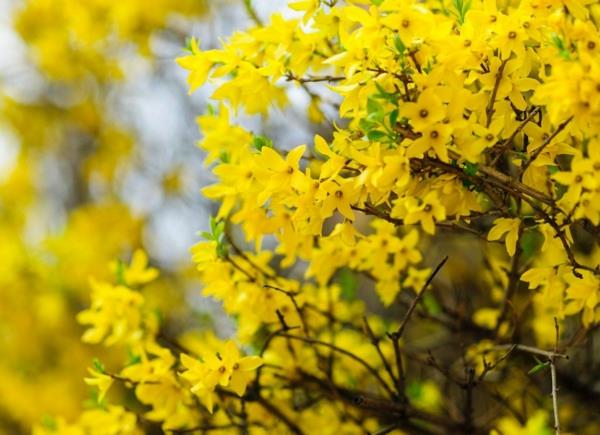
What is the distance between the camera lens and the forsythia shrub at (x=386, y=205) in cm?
152

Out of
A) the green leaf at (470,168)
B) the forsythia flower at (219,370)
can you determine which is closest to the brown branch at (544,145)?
the green leaf at (470,168)

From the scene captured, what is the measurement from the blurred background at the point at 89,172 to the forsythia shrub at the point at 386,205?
3.83ft

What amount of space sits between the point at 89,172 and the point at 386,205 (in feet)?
13.5

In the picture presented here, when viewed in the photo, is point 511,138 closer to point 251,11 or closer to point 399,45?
point 399,45

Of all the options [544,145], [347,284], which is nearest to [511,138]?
[544,145]

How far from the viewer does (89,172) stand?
5.68 metres

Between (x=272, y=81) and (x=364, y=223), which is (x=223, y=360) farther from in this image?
(x=364, y=223)

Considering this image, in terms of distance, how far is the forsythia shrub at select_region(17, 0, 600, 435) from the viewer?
59.9 inches

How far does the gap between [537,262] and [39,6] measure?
3.69 meters

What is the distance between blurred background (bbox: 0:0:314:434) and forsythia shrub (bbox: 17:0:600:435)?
3.83 feet

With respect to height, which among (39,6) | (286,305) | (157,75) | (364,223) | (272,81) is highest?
(272,81)

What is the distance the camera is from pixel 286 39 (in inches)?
73.6

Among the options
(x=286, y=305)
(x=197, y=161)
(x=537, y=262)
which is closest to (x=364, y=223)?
(x=197, y=161)

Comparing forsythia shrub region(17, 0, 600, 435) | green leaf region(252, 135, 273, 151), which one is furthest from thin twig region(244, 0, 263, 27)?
green leaf region(252, 135, 273, 151)
